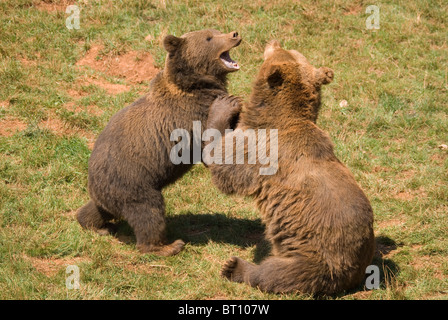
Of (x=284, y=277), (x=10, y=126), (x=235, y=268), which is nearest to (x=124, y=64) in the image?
(x=10, y=126)

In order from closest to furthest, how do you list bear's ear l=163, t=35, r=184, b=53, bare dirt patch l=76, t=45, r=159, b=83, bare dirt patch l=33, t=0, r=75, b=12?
bear's ear l=163, t=35, r=184, b=53
bare dirt patch l=76, t=45, r=159, b=83
bare dirt patch l=33, t=0, r=75, b=12

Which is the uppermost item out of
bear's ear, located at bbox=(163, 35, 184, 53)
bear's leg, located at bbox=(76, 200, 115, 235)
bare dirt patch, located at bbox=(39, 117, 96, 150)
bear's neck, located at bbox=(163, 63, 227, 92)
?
bear's ear, located at bbox=(163, 35, 184, 53)

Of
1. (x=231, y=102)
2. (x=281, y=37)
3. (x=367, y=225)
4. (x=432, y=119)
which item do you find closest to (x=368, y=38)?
(x=281, y=37)

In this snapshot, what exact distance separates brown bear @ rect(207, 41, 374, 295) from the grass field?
0.88ft

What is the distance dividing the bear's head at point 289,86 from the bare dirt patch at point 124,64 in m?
4.44

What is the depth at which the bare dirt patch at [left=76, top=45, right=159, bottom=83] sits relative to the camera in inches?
419

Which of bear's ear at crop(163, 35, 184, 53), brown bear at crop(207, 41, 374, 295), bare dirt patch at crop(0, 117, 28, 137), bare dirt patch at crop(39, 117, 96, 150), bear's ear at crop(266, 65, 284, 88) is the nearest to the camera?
brown bear at crop(207, 41, 374, 295)

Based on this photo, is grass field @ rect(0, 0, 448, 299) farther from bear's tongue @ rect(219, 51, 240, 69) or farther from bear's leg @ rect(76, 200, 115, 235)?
bear's tongue @ rect(219, 51, 240, 69)

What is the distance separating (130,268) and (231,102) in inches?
85.8

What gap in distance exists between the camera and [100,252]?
684 centimetres

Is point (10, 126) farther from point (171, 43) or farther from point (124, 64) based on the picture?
point (171, 43)

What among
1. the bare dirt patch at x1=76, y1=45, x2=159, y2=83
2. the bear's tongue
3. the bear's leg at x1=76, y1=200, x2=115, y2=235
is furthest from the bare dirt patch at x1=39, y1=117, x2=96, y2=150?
the bear's tongue

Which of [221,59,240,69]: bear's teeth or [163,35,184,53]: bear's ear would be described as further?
[221,59,240,69]: bear's teeth

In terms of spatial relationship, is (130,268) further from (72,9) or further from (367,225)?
(72,9)
